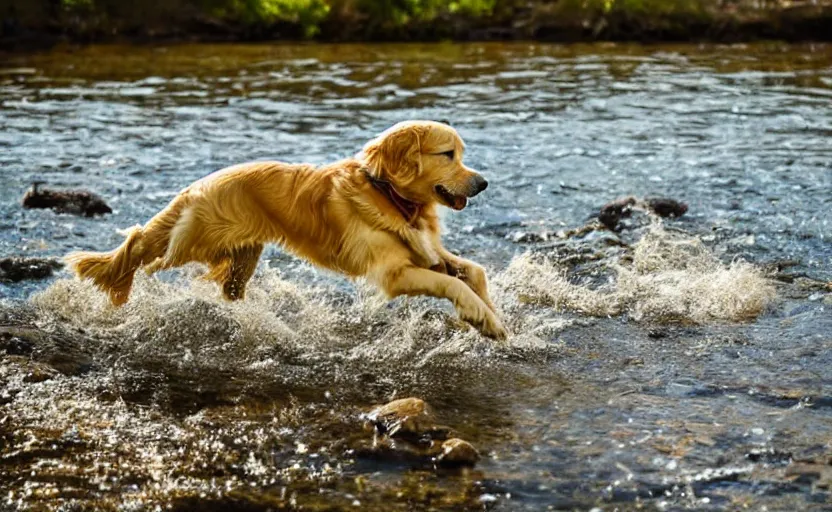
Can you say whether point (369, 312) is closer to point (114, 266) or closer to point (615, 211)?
point (114, 266)

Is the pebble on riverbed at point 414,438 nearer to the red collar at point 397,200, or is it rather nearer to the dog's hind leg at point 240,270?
the red collar at point 397,200

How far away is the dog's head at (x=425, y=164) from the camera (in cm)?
629

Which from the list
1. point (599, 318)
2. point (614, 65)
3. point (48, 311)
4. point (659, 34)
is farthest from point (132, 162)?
point (659, 34)

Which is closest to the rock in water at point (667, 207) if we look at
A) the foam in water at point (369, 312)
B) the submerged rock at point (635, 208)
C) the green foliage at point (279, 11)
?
the submerged rock at point (635, 208)

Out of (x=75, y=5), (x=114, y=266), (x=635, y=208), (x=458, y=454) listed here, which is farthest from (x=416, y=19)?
(x=458, y=454)

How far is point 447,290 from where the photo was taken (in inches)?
245

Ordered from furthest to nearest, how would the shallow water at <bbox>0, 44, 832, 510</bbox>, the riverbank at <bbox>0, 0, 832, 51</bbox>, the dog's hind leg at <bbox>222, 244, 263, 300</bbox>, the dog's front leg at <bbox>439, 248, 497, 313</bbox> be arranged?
the riverbank at <bbox>0, 0, 832, 51</bbox> < the dog's hind leg at <bbox>222, 244, 263, 300</bbox> < the dog's front leg at <bbox>439, 248, 497, 313</bbox> < the shallow water at <bbox>0, 44, 832, 510</bbox>

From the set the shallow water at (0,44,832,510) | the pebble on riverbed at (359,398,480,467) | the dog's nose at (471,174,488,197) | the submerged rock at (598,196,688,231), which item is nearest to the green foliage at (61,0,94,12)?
the shallow water at (0,44,832,510)

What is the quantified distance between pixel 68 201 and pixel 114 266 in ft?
8.20

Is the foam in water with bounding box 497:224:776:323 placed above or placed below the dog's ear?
below

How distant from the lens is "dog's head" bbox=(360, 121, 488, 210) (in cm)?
629

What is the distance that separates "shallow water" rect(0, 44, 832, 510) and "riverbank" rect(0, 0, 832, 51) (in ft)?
21.0

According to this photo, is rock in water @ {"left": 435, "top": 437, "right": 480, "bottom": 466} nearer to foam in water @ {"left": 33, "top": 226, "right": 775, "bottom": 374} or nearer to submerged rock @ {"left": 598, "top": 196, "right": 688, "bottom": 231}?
foam in water @ {"left": 33, "top": 226, "right": 775, "bottom": 374}

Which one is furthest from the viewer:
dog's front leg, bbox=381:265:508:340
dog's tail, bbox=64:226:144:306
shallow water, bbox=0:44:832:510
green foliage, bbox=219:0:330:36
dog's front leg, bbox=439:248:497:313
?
green foliage, bbox=219:0:330:36
